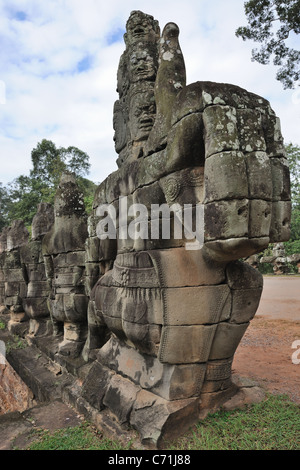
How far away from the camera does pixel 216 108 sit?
8.29ft

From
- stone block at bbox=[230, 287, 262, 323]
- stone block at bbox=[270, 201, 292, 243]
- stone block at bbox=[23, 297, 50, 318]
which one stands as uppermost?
stone block at bbox=[270, 201, 292, 243]

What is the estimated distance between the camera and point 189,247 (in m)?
2.83

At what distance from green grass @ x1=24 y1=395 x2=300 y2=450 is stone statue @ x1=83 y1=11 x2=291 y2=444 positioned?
15 cm

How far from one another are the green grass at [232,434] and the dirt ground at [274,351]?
2.34 ft

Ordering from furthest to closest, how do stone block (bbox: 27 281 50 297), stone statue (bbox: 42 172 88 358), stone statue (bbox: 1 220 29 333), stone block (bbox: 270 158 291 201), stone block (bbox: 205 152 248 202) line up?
stone statue (bbox: 1 220 29 333) < stone block (bbox: 27 281 50 297) < stone statue (bbox: 42 172 88 358) < stone block (bbox: 270 158 291 201) < stone block (bbox: 205 152 248 202)

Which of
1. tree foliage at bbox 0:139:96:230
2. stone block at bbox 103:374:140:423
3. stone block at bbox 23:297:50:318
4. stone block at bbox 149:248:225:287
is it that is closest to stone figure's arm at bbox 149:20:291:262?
stone block at bbox 149:248:225:287

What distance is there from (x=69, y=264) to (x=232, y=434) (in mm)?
3364

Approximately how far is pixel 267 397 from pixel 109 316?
1.79m

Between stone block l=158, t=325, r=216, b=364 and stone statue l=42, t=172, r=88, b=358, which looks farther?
stone statue l=42, t=172, r=88, b=358

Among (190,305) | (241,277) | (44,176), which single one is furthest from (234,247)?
(44,176)

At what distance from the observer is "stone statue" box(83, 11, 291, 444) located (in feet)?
8.16

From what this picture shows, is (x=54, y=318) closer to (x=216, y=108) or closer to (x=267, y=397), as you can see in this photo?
(x=267, y=397)

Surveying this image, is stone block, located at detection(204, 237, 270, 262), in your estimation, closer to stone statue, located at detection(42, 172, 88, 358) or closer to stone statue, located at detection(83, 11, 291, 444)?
stone statue, located at detection(83, 11, 291, 444)
